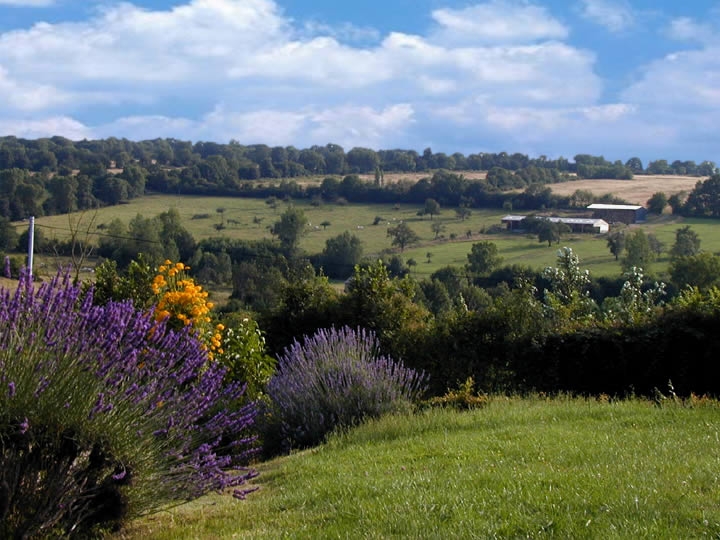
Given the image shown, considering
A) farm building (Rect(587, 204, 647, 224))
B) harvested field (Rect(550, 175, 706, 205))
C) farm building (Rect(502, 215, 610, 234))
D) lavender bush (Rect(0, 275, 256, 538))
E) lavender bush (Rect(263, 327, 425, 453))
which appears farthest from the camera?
harvested field (Rect(550, 175, 706, 205))

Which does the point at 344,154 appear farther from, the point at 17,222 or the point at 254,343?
the point at 254,343

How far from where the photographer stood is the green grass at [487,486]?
4.88 meters

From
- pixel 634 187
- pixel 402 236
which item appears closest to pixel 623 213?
pixel 402 236

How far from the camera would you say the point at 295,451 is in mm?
9117

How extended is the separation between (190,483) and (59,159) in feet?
258

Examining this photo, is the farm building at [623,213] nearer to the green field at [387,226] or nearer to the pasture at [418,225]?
the pasture at [418,225]

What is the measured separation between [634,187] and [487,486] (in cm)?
6776

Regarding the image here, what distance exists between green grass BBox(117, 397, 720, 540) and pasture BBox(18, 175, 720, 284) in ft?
102

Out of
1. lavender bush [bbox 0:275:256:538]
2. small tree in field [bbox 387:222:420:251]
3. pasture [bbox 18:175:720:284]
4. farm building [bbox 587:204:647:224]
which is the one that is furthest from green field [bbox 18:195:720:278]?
lavender bush [bbox 0:275:256:538]

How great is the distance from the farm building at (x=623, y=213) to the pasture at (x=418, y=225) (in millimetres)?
1167

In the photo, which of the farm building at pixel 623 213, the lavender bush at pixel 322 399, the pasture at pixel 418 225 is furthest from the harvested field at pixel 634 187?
the lavender bush at pixel 322 399

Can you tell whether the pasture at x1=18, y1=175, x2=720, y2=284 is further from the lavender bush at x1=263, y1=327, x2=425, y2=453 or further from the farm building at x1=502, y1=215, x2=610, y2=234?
the lavender bush at x1=263, y1=327, x2=425, y2=453

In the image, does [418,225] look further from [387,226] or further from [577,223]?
[577,223]

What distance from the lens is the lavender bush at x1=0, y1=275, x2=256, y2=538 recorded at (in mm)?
4617
